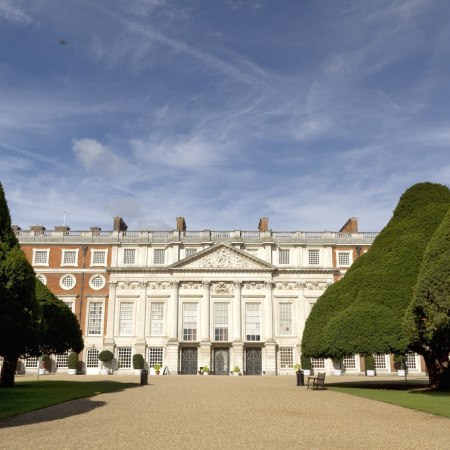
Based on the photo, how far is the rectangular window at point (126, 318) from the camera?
46500 millimetres

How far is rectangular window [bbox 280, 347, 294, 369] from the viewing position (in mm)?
45500

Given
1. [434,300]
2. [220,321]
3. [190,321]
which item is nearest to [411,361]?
[220,321]

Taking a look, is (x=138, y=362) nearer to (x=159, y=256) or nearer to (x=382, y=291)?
(x=159, y=256)

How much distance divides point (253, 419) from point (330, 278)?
3551cm

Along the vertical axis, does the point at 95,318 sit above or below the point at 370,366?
above

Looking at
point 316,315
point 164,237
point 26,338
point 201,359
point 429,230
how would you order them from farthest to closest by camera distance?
point 164,237
point 201,359
point 316,315
point 429,230
point 26,338

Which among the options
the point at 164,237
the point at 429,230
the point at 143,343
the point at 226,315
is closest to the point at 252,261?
the point at 226,315

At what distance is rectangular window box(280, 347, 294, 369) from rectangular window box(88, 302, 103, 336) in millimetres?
16070

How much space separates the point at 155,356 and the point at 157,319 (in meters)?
3.22

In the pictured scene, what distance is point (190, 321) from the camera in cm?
4659

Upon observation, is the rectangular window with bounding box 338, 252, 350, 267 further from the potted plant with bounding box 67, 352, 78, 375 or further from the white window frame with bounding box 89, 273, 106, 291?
the potted plant with bounding box 67, 352, 78, 375

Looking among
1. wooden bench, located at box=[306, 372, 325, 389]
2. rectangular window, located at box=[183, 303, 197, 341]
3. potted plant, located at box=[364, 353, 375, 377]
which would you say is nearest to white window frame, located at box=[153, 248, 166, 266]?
rectangular window, located at box=[183, 303, 197, 341]

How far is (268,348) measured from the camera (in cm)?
4516

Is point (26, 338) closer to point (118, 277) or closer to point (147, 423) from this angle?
point (147, 423)
